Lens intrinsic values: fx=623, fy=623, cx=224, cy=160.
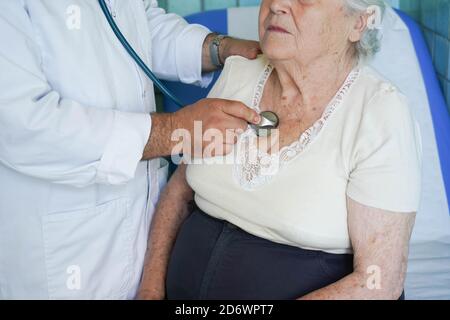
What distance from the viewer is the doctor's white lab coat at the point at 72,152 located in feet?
4.17

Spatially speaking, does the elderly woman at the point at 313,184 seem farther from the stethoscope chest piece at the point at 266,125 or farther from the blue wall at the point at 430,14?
the blue wall at the point at 430,14

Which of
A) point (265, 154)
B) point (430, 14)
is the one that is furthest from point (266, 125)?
point (430, 14)

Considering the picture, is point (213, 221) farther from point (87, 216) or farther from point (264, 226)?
point (87, 216)

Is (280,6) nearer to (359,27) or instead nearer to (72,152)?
(359,27)

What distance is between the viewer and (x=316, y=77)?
1421 millimetres

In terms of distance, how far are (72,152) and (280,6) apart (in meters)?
0.56

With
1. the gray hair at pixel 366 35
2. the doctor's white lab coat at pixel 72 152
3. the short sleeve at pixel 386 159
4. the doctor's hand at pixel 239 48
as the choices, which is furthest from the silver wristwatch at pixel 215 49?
the short sleeve at pixel 386 159

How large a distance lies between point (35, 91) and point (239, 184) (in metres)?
0.49

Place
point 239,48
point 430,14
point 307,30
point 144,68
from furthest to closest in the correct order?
1. point 430,14
2. point 239,48
3. point 144,68
4. point 307,30

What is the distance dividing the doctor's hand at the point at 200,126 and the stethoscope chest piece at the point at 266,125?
0.07ft

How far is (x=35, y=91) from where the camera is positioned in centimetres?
127

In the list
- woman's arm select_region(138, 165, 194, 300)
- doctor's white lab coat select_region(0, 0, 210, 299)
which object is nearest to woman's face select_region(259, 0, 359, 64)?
doctor's white lab coat select_region(0, 0, 210, 299)
